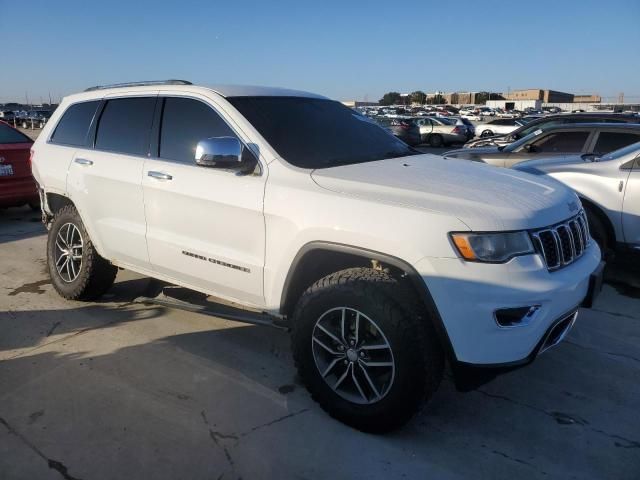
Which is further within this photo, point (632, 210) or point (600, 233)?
point (600, 233)

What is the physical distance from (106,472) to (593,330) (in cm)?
367

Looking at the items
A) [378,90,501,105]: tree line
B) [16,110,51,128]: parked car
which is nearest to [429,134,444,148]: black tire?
[16,110,51,128]: parked car

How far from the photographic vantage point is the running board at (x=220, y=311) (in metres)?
3.49

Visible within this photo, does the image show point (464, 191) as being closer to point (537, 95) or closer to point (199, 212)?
point (199, 212)

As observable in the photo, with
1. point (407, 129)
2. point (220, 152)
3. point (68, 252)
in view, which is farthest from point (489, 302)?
point (407, 129)

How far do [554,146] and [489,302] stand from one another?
5830 millimetres

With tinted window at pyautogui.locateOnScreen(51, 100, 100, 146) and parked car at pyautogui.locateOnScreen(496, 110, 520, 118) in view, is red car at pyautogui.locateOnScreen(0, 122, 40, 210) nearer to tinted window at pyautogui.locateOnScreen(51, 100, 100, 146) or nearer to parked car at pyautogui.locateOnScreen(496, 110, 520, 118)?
tinted window at pyautogui.locateOnScreen(51, 100, 100, 146)

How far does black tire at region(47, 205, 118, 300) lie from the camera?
181 inches

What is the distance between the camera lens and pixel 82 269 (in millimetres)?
4637

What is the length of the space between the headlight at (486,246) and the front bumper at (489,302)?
0.04 meters

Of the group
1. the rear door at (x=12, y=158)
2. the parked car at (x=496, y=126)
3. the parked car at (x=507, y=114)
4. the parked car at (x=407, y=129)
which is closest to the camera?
the rear door at (x=12, y=158)

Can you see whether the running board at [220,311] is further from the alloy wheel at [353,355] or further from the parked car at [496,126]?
the parked car at [496,126]

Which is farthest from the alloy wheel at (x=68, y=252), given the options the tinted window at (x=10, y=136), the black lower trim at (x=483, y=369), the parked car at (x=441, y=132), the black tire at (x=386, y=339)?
the parked car at (x=441, y=132)

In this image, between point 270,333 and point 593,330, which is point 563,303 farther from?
point 270,333
